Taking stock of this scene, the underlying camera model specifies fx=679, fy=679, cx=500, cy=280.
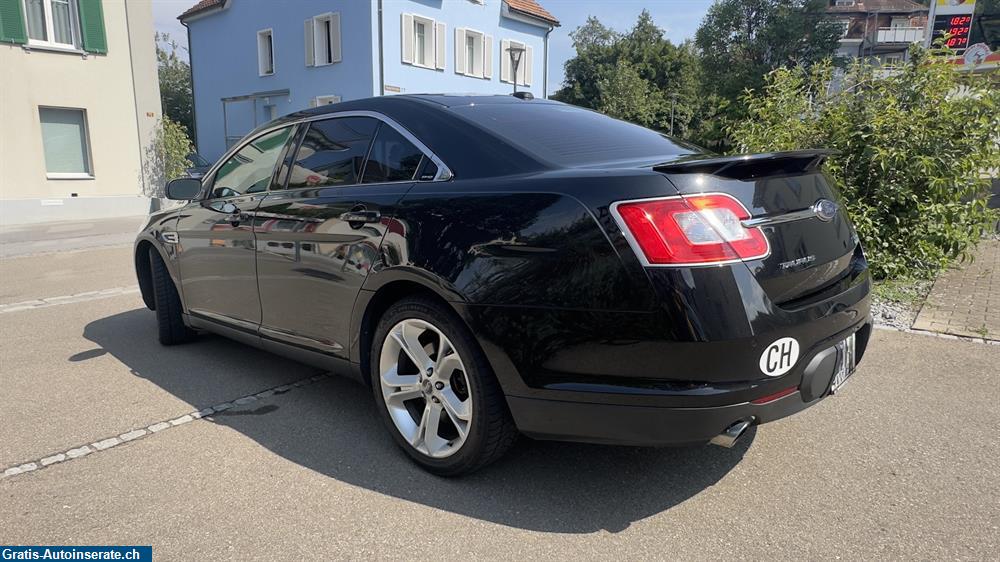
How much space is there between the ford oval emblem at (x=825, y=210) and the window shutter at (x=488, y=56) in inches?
1035

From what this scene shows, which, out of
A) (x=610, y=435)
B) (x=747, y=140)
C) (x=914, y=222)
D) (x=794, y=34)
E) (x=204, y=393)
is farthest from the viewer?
(x=794, y=34)

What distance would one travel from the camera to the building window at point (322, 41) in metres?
24.2

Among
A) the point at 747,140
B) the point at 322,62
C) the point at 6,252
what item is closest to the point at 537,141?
the point at 747,140

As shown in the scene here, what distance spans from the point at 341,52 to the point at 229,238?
21.9 m

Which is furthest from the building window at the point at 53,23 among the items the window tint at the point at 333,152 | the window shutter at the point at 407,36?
the window tint at the point at 333,152

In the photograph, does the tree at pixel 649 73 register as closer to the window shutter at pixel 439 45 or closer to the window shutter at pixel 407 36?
the window shutter at pixel 439 45

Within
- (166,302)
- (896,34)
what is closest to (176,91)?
(166,302)

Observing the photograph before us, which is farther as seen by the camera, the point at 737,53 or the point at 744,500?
the point at 737,53

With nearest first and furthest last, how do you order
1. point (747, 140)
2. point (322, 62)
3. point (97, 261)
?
point (747, 140), point (97, 261), point (322, 62)

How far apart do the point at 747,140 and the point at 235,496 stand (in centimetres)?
582

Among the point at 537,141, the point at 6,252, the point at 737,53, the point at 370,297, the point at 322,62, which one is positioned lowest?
the point at 6,252

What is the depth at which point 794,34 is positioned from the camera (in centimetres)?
3822

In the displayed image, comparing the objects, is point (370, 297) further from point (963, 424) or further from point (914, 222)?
point (914, 222)

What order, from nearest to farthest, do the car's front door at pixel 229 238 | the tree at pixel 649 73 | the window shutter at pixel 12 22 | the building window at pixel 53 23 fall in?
the car's front door at pixel 229 238 → the window shutter at pixel 12 22 → the building window at pixel 53 23 → the tree at pixel 649 73
